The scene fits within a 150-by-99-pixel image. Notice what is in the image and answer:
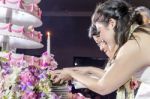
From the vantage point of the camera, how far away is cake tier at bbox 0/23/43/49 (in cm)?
218

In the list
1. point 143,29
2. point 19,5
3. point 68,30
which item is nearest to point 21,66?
point 143,29

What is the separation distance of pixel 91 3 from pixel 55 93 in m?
4.24

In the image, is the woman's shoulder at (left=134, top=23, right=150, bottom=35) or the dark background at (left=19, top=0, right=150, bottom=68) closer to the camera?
Answer: the woman's shoulder at (left=134, top=23, right=150, bottom=35)

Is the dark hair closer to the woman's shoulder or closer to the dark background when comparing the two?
the woman's shoulder

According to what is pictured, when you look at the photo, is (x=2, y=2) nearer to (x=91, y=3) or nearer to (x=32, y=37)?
(x=32, y=37)

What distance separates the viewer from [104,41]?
1315mm

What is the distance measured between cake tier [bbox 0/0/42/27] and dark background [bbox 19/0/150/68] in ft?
10.2

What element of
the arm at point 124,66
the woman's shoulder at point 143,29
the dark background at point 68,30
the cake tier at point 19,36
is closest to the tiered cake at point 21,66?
the cake tier at point 19,36

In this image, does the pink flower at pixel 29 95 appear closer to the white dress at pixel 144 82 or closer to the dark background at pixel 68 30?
the white dress at pixel 144 82

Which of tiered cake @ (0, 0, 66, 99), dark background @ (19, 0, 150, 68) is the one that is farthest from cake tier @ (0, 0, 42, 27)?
dark background @ (19, 0, 150, 68)

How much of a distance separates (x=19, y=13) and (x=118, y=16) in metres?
1.21

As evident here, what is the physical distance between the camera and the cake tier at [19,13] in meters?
2.16

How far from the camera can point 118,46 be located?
1.25 metres

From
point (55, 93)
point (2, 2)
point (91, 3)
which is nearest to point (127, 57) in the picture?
point (55, 93)
